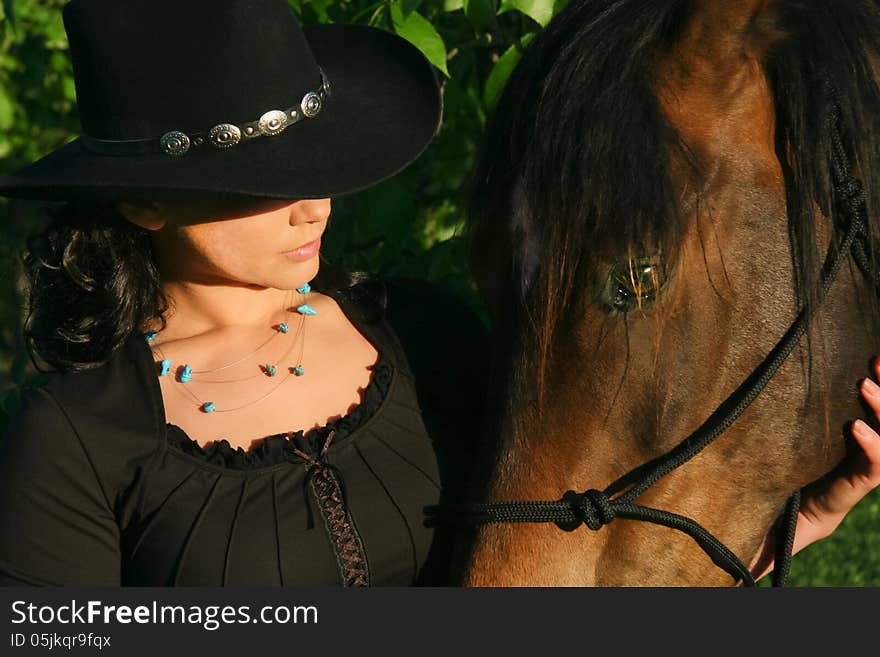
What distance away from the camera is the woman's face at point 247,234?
1894 mm

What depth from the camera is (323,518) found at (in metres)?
1.91

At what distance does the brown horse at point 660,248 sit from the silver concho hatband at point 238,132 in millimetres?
360

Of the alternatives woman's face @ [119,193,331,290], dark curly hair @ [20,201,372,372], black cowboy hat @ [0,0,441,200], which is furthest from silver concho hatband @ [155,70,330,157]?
dark curly hair @ [20,201,372,372]

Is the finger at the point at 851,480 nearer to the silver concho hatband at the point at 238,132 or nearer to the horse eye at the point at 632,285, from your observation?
the horse eye at the point at 632,285

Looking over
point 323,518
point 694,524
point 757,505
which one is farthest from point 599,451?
point 323,518

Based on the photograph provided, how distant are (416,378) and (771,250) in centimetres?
69

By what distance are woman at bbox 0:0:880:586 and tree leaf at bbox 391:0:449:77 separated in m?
0.36

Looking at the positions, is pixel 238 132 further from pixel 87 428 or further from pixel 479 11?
pixel 479 11

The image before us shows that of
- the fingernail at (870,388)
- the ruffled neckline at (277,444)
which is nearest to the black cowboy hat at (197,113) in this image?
the ruffled neckline at (277,444)

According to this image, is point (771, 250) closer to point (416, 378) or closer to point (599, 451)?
point (599, 451)

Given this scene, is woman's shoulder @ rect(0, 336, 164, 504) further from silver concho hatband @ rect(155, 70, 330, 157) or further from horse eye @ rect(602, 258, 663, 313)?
horse eye @ rect(602, 258, 663, 313)

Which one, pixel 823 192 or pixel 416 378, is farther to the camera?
pixel 416 378

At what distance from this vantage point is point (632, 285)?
1.79 m

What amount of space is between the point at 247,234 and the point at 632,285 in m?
0.65
